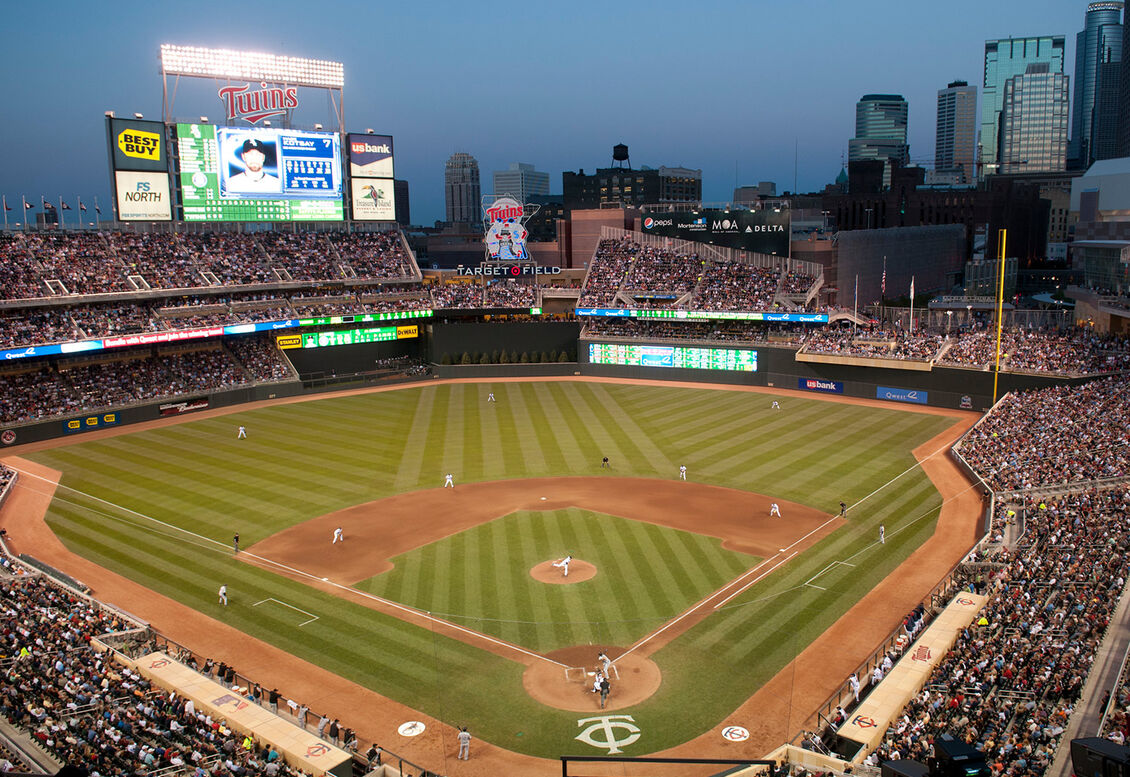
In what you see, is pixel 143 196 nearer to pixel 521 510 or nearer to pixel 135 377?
pixel 135 377

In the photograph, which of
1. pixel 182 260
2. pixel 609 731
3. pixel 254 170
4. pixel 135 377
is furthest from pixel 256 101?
pixel 609 731

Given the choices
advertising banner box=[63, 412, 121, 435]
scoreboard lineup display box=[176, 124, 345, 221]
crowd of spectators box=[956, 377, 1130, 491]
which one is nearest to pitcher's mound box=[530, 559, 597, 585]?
crowd of spectators box=[956, 377, 1130, 491]

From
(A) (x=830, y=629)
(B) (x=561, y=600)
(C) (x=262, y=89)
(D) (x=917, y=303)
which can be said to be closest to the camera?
(A) (x=830, y=629)

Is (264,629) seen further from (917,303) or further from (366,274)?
(917,303)

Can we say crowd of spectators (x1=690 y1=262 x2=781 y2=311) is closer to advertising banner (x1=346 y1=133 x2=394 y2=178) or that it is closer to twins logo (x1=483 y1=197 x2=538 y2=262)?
twins logo (x1=483 y1=197 x2=538 y2=262)

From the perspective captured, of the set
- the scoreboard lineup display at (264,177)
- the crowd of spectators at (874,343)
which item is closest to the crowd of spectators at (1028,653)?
the crowd of spectators at (874,343)

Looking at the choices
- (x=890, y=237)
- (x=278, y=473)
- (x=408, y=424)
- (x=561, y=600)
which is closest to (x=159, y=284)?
(x=408, y=424)
